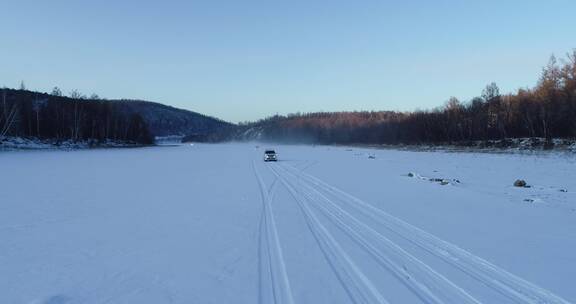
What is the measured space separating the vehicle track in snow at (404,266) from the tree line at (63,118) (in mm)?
73516

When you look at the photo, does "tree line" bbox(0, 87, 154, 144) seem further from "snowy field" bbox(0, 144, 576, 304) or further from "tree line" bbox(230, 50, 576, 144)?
"tree line" bbox(230, 50, 576, 144)

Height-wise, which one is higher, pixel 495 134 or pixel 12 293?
pixel 495 134

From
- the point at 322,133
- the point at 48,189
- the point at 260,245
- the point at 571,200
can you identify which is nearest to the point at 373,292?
the point at 260,245

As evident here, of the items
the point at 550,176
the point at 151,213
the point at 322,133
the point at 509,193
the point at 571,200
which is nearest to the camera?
the point at 151,213

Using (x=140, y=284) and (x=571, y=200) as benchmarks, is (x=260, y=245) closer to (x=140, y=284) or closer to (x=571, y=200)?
(x=140, y=284)

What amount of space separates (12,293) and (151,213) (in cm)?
634

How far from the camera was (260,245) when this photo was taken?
8016mm

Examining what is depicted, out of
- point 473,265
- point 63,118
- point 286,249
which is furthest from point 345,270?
point 63,118

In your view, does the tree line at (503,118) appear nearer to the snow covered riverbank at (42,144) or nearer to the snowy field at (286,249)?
the snowy field at (286,249)

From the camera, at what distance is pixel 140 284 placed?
5.68 meters

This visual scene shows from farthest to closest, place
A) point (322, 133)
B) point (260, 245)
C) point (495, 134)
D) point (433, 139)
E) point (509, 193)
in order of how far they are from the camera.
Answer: point (322, 133)
point (433, 139)
point (495, 134)
point (509, 193)
point (260, 245)

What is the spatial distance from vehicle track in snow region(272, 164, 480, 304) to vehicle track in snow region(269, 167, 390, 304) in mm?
537

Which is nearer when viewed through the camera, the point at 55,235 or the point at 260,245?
the point at 260,245

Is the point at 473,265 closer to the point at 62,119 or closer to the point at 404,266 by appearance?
the point at 404,266
